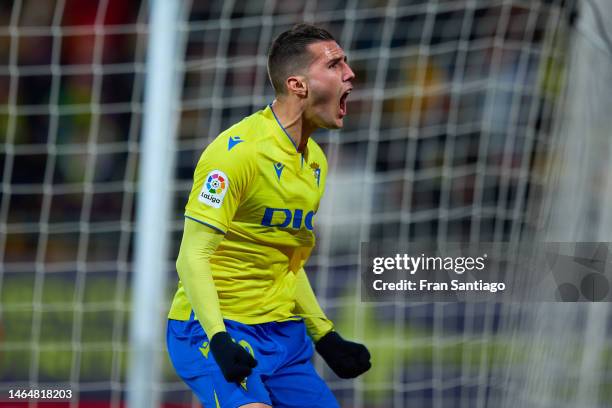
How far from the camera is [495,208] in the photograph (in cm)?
603

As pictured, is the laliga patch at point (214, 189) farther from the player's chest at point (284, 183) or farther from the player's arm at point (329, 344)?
the player's arm at point (329, 344)

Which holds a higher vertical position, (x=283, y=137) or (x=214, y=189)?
(x=283, y=137)

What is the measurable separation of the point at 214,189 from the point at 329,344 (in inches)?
27.9

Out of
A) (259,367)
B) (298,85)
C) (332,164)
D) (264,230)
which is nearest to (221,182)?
(264,230)

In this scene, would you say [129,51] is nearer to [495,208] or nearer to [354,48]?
[354,48]

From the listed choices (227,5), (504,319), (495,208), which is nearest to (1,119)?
(227,5)

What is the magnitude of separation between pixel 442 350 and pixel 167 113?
8.28ft

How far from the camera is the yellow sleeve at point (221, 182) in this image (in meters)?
2.56

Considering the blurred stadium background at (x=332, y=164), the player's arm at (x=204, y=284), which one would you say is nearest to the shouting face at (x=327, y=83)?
the player's arm at (x=204, y=284)

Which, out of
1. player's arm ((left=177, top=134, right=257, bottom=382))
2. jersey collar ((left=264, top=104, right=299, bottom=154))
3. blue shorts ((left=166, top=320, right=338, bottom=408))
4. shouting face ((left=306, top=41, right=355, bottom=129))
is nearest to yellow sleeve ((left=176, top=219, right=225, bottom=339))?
player's arm ((left=177, top=134, right=257, bottom=382))

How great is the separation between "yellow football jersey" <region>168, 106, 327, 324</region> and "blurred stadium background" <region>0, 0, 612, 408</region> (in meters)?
1.83

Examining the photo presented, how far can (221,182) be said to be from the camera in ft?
8.47

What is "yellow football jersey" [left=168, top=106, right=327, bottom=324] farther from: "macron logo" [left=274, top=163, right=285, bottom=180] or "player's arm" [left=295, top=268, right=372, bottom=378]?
"player's arm" [left=295, top=268, right=372, bottom=378]

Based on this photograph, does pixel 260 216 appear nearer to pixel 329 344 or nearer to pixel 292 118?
pixel 292 118
